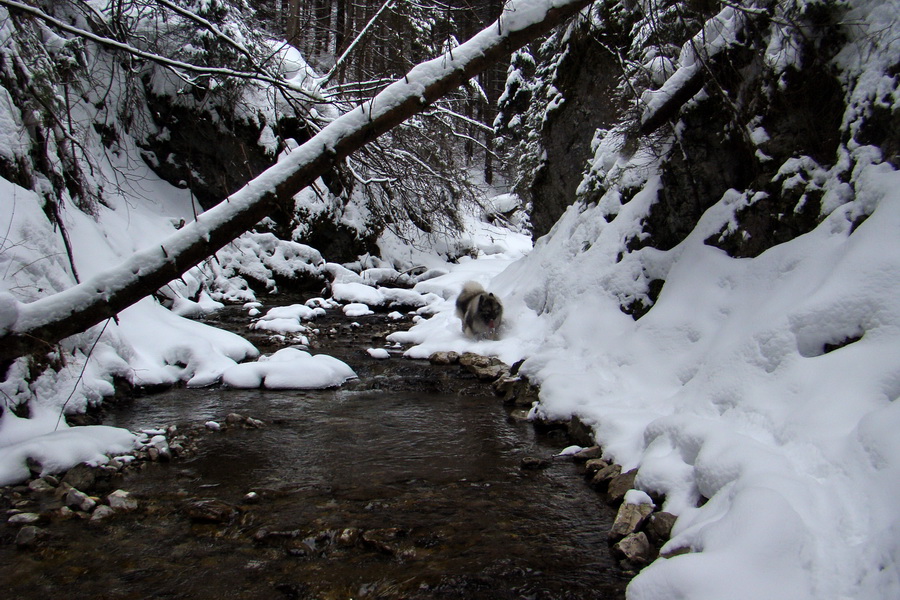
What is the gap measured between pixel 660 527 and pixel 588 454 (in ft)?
4.08

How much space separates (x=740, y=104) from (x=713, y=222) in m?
1.14

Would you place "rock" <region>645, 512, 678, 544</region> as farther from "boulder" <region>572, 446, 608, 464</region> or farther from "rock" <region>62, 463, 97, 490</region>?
"rock" <region>62, 463, 97, 490</region>

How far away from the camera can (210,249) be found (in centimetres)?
291

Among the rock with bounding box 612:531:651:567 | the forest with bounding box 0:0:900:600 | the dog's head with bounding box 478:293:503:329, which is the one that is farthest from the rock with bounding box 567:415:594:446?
the dog's head with bounding box 478:293:503:329

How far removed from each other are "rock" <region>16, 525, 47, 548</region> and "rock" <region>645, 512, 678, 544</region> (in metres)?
3.61

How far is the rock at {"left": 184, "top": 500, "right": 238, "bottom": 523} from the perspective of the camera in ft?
11.2

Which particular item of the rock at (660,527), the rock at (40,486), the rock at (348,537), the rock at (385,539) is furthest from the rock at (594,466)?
the rock at (40,486)

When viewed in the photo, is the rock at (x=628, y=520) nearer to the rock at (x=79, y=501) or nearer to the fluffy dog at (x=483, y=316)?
the rock at (x=79, y=501)

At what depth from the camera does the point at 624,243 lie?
6.60 m

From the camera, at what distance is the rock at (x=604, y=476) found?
389 cm

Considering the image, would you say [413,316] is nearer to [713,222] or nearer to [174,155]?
[713,222]

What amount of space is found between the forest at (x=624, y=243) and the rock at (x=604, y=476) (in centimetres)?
12

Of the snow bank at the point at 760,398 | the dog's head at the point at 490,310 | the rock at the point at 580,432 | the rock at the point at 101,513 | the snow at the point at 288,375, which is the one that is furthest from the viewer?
the dog's head at the point at 490,310

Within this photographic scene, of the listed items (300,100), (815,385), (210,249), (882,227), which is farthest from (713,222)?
(210,249)
